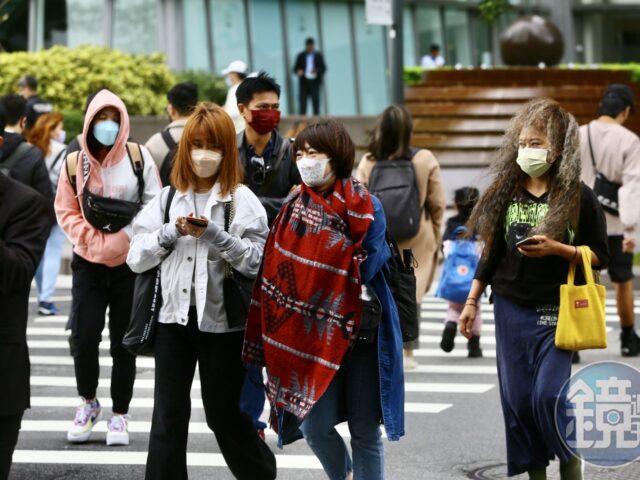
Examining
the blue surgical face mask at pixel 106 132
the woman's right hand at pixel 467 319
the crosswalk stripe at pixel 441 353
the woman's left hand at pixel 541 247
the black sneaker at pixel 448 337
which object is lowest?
the crosswalk stripe at pixel 441 353

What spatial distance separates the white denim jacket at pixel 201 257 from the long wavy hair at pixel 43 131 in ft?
23.3

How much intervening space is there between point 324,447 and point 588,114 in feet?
69.6

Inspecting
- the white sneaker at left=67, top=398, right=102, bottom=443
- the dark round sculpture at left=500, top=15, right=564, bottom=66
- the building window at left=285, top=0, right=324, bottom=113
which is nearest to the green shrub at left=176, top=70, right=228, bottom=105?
the building window at left=285, top=0, right=324, bottom=113

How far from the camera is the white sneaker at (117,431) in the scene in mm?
7953

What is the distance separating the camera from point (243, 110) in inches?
286

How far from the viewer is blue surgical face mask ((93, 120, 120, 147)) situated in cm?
752

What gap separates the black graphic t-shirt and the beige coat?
3.50 meters

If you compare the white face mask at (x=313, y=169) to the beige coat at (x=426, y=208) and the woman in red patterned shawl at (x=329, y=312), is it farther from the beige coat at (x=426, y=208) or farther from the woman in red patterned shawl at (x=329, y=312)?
the beige coat at (x=426, y=208)

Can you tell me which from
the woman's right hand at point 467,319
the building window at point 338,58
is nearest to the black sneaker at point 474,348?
the woman's right hand at point 467,319

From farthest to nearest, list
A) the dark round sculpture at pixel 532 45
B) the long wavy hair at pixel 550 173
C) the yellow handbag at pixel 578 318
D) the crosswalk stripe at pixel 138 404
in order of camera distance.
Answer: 1. the dark round sculpture at pixel 532 45
2. the crosswalk stripe at pixel 138 404
3. the long wavy hair at pixel 550 173
4. the yellow handbag at pixel 578 318

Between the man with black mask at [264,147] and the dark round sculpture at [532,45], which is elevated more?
the dark round sculpture at [532,45]

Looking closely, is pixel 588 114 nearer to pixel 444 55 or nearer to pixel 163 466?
pixel 444 55

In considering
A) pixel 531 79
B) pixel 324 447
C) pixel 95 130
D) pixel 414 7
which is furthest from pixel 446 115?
pixel 324 447

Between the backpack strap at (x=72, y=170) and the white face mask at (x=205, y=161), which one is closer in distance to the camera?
the white face mask at (x=205, y=161)
